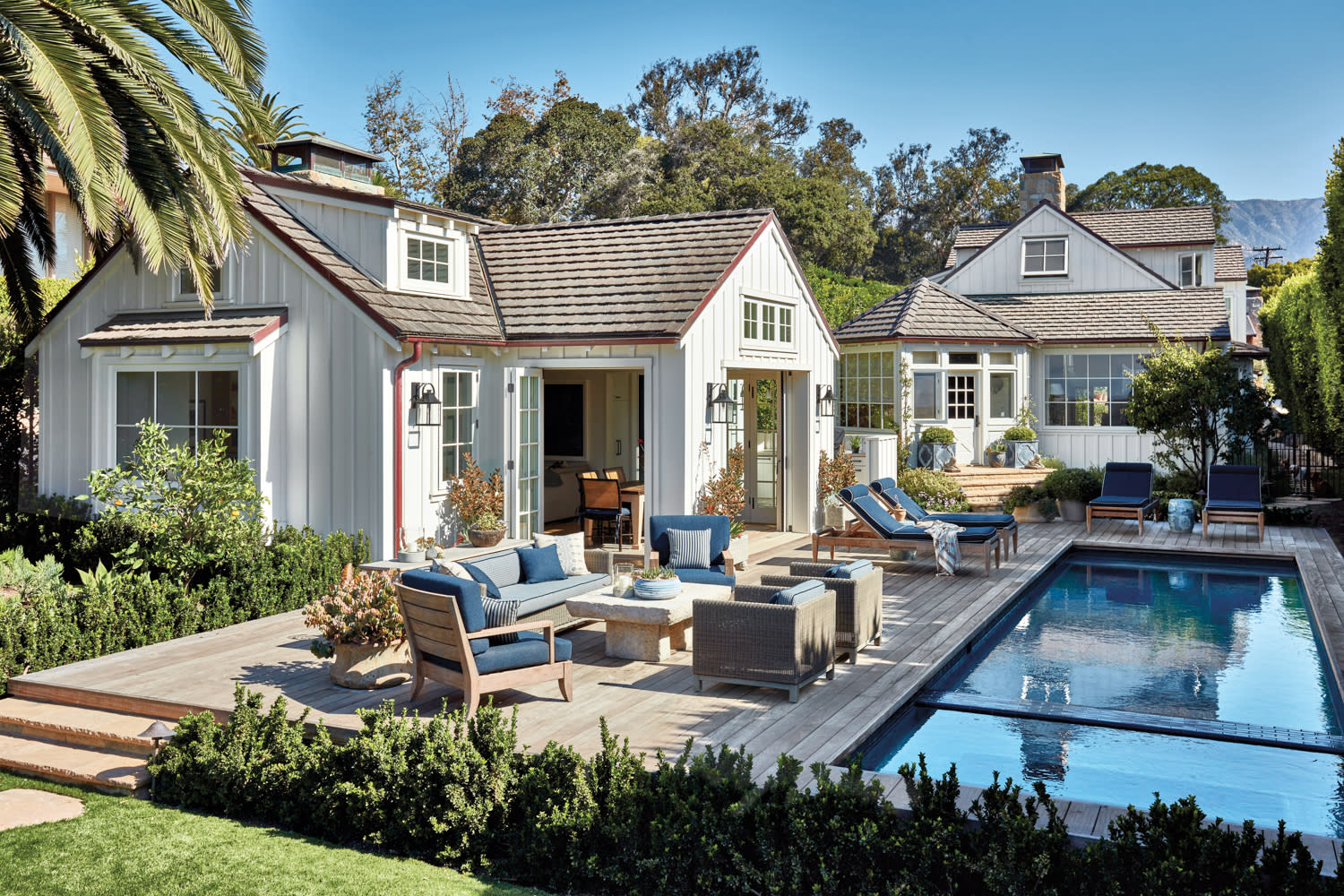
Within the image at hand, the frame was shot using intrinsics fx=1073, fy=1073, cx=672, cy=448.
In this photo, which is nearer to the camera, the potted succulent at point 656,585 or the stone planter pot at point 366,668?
the stone planter pot at point 366,668

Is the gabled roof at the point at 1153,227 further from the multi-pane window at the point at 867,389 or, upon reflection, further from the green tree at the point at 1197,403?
the green tree at the point at 1197,403

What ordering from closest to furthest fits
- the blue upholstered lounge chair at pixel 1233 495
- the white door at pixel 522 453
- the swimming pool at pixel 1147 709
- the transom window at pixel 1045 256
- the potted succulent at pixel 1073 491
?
1. the swimming pool at pixel 1147 709
2. the white door at pixel 522 453
3. the blue upholstered lounge chair at pixel 1233 495
4. the potted succulent at pixel 1073 491
5. the transom window at pixel 1045 256

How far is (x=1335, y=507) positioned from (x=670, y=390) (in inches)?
524

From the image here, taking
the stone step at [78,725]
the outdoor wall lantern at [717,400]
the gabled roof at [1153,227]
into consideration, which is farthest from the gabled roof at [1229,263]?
the stone step at [78,725]

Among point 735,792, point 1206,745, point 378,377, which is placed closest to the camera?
point 735,792

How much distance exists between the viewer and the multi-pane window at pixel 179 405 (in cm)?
1275

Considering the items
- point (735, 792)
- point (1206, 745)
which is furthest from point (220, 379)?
point (1206, 745)

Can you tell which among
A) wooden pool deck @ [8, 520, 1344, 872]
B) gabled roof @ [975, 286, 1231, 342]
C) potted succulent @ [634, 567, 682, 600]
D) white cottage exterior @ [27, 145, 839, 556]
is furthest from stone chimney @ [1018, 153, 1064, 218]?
potted succulent @ [634, 567, 682, 600]

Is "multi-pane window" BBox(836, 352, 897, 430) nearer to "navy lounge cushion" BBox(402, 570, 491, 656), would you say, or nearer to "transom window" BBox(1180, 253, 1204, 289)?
"transom window" BBox(1180, 253, 1204, 289)

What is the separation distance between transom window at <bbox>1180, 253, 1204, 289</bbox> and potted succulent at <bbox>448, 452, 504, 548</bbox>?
21955 millimetres

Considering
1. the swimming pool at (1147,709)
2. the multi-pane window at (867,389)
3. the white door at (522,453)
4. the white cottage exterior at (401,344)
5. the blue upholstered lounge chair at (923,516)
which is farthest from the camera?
the multi-pane window at (867,389)

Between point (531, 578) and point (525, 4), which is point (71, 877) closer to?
point (531, 578)

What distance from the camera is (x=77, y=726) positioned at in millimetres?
7648

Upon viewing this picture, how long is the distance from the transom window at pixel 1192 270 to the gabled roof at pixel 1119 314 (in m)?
4.24
